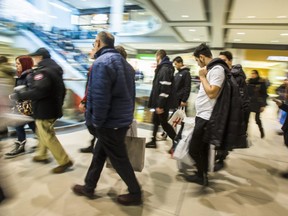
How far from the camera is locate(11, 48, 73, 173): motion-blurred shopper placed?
2.41 meters

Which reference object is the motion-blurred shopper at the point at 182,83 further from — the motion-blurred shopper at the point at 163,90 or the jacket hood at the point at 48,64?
the jacket hood at the point at 48,64

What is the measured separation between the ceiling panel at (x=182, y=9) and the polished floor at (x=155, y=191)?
6082 millimetres

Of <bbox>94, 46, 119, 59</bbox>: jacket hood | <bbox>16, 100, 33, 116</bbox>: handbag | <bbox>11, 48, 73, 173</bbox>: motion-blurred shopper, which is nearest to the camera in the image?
<bbox>94, 46, 119, 59</bbox>: jacket hood

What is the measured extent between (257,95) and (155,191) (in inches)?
136

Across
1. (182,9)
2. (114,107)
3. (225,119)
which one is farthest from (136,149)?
(182,9)

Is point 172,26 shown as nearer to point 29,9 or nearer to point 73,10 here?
point 29,9

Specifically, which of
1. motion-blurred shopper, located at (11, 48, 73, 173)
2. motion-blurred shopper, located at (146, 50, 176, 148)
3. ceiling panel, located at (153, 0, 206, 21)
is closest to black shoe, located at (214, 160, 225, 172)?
motion-blurred shopper, located at (146, 50, 176, 148)

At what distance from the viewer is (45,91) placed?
96.7 inches

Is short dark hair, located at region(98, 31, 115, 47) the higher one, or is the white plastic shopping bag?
short dark hair, located at region(98, 31, 115, 47)

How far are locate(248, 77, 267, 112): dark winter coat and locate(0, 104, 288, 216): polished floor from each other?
160 centimetres

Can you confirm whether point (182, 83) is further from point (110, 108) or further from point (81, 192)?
point (81, 192)

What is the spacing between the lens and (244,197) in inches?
94.0

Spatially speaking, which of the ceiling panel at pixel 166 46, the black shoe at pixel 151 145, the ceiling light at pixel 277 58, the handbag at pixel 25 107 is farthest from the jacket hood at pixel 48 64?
the ceiling panel at pixel 166 46

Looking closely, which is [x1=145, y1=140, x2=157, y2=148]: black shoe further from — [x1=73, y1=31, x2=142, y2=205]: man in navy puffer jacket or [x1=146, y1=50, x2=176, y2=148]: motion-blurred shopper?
[x1=73, y1=31, x2=142, y2=205]: man in navy puffer jacket
